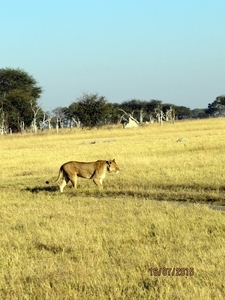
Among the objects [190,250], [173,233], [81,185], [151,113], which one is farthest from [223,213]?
[151,113]

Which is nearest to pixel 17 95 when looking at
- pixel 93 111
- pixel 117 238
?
pixel 93 111

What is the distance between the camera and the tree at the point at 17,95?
63281 mm

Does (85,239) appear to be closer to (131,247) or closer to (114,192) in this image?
(131,247)

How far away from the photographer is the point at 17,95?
62.4 metres

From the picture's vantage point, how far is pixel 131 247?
25.1 feet

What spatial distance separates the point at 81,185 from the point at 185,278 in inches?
397

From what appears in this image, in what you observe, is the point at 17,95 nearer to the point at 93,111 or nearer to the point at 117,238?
the point at 93,111

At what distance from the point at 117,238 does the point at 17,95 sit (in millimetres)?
55852

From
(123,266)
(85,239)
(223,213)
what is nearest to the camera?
(123,266)
